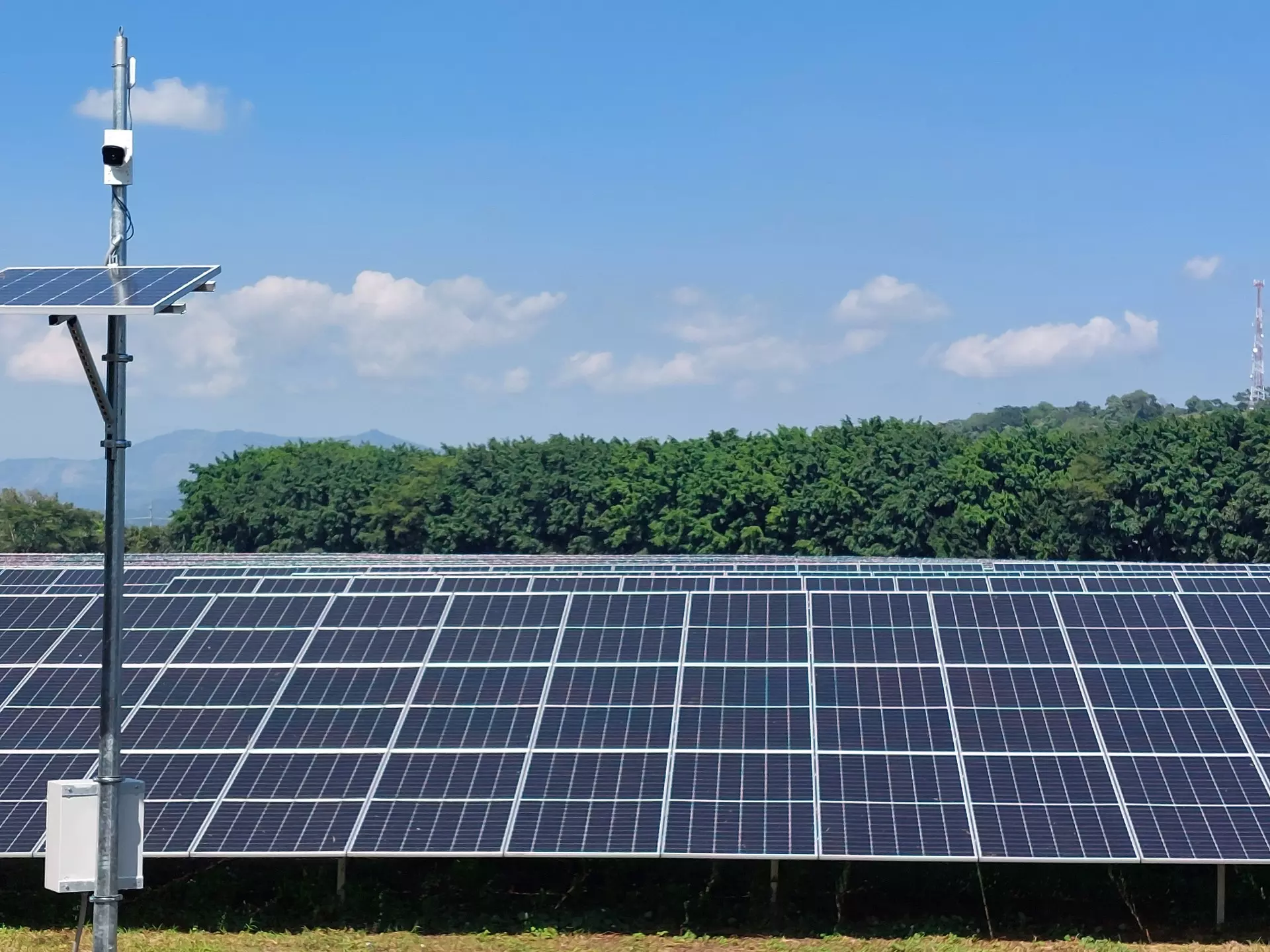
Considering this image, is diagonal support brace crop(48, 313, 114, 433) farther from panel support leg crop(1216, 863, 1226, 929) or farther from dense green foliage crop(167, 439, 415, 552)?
dense green foliage crop(167, 439, 415, 552)

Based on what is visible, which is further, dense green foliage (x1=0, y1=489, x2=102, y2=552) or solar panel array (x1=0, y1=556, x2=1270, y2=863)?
dense green foliage (x1=0, y1=489, x2=102, y2=552)

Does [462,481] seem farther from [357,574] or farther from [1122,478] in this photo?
[357,574]

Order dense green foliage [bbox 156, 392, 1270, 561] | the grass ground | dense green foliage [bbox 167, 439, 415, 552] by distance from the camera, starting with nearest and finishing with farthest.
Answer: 1. the grass ground
2. dense green foliage [bbox 156, 392, 1270, 561]
3. dense green foliage [bbox 167, 439, 415, 552]

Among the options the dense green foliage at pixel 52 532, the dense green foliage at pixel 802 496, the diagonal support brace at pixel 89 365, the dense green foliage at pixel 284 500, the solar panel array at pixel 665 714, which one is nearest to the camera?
the diagonal support brace at pixel 89 365

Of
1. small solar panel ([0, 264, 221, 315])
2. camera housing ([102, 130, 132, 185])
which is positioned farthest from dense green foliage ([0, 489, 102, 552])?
camera housing ([102, 130, 132, 185])

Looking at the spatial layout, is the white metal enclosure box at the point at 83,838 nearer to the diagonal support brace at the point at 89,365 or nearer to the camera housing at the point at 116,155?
the diagonal support brace at the point at 89,365

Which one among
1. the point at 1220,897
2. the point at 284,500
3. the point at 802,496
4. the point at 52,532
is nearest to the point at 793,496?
the point at 802,496

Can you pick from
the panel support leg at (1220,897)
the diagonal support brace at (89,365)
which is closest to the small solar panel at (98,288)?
the diagonal support brace at (89,365)
